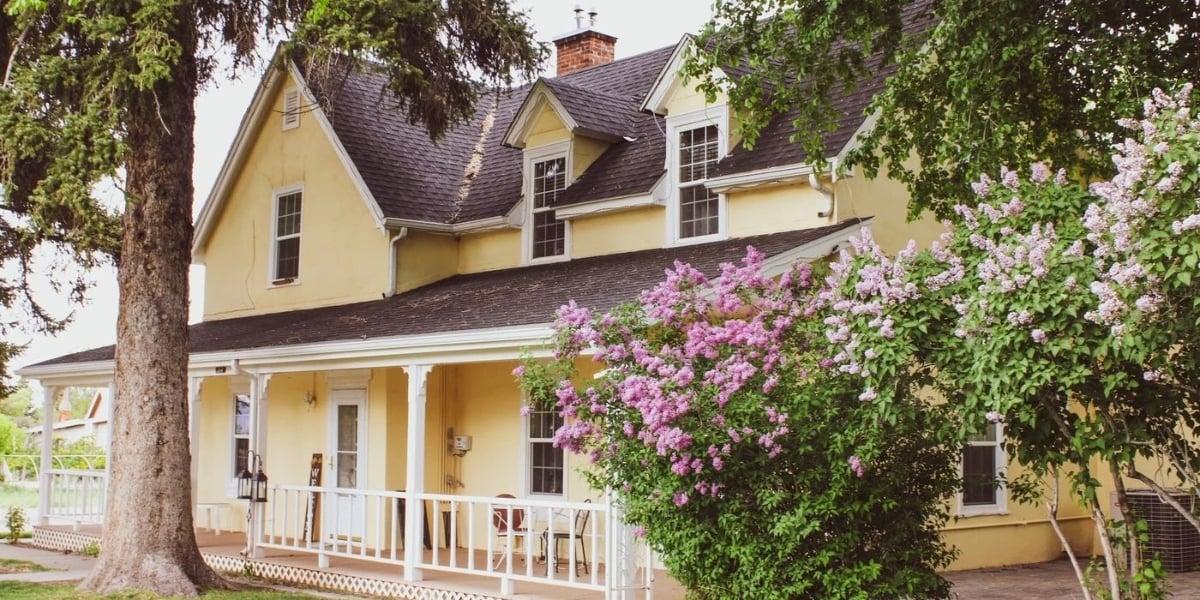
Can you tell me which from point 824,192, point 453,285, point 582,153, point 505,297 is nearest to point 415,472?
point 505,297

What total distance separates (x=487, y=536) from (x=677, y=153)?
5641mm

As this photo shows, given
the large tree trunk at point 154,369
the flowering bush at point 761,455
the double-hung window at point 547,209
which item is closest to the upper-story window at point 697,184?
the double-hung window at point 547,209

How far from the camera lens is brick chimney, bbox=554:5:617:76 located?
2412 cm

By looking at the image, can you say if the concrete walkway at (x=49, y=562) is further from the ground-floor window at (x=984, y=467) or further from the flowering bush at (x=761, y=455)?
the ground-floor window at (x=984, y=467)

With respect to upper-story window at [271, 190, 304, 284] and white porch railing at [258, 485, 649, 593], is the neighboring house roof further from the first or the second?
white porch railing at [258, 485, 649, 593]

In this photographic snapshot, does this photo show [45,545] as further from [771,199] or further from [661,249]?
[771,199]

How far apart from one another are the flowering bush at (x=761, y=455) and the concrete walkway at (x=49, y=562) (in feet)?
30.0

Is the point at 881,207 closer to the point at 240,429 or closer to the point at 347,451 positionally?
the point at 347,451

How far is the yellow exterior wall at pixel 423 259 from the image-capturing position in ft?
64.9

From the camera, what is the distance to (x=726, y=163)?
53.8ft

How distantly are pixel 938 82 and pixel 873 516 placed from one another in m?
4.88

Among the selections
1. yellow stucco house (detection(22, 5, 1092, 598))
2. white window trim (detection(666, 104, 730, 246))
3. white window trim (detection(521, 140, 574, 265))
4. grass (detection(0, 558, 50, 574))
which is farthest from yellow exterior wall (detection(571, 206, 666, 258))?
grass (detection(0, 558, 50, 574))

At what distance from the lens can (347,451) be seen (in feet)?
64.4

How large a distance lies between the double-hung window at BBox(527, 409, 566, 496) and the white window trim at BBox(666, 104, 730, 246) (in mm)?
2872
